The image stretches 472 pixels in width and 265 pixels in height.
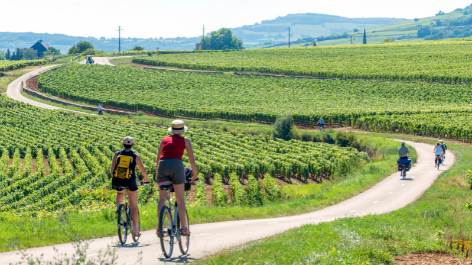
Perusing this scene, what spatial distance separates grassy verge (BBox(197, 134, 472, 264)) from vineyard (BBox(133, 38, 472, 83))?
75.3 m

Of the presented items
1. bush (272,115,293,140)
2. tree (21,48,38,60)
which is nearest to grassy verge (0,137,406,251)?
bush (272,115,293,140)

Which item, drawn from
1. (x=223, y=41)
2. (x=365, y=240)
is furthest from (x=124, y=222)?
(x=223, y=41)

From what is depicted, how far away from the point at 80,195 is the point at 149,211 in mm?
7695

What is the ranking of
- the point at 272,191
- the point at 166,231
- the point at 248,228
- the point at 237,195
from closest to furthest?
the point at 166,231 < the point at 248,228 < the point at 237,195 < the point at 272,191

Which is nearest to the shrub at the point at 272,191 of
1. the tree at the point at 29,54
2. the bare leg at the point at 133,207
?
the bare leg at the point at 133,207

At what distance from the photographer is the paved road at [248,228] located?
913cm

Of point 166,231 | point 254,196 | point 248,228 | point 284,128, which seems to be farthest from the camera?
point 284,128

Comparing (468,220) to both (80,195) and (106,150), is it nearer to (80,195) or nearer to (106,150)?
(80,195)

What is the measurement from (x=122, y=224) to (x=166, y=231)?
5.16 feet

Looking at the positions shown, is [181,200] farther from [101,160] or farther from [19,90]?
[19,90]

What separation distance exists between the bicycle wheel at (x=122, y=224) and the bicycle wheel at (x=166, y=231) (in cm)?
126

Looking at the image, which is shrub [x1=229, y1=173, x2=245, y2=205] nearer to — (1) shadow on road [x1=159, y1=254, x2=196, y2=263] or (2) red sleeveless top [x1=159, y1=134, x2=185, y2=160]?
(1) shadow on road [x1=159, y1=254, x2=196, y2=263]

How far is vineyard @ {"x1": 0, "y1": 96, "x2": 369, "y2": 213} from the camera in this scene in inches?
829

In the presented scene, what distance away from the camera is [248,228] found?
1223 centimetres
